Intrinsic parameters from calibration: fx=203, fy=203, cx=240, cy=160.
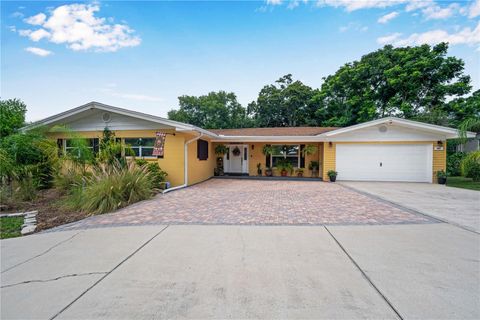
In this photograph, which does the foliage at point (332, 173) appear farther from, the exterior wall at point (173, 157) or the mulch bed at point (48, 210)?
the mulch bed at point (48, 210)

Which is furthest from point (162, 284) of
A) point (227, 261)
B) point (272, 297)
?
point (272, 297)

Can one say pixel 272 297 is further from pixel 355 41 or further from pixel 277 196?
pixel 355 41

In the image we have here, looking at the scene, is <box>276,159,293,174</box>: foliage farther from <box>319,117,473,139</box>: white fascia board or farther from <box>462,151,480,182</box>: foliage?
<box>462,151,480,182</box>: foliage

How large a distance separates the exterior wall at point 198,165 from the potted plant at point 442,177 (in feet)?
39.0

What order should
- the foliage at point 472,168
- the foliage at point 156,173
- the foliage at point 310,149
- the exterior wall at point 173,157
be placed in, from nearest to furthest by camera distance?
the foliage at point 156,173 → the exterior wall at point 173,157 → the foliage at point 472,168 → the foliage at point 310,149

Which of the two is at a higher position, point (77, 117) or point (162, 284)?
point (77, 117)

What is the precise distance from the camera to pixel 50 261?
2.93 meters

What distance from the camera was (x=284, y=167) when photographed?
41.7 ft

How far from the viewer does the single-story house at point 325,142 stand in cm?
919

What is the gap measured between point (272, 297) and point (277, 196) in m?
Answer: 5.23

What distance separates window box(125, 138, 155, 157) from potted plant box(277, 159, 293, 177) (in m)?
7.55

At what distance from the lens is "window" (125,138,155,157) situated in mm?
9453

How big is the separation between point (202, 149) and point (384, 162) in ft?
31.6

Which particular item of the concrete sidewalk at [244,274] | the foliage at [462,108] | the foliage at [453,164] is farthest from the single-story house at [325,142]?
the foliage at [462,108]
